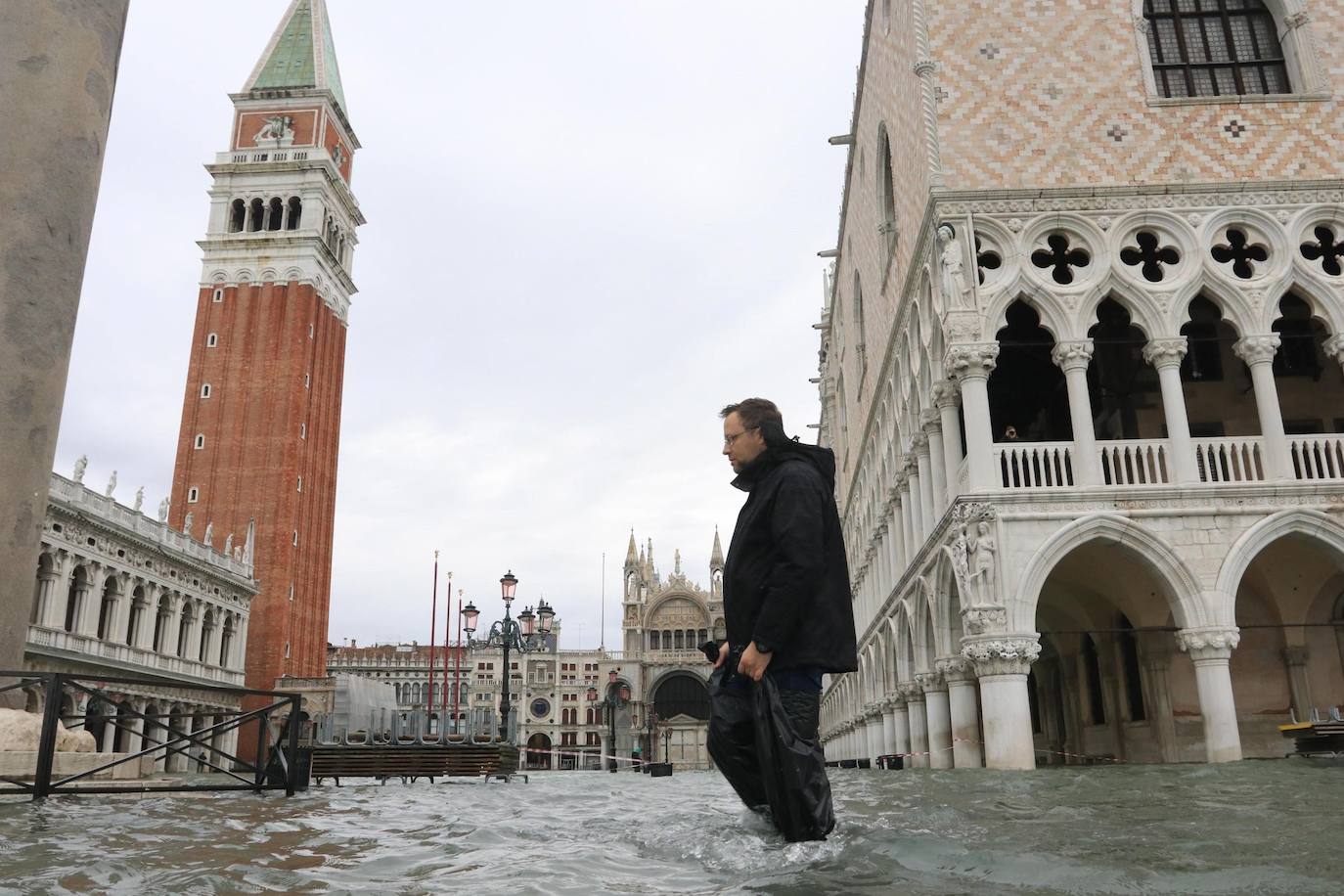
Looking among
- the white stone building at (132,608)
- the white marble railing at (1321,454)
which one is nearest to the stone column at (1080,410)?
the white marble railing at (1321,454)

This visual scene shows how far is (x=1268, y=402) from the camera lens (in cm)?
1427

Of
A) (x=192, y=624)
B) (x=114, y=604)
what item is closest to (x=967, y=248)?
(x=114, y=604)

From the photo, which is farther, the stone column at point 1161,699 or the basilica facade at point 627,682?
the basilica facade at point 627,682

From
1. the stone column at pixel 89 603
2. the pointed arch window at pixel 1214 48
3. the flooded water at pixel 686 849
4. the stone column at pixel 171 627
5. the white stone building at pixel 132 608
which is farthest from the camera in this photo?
the stone column at pixel 171 627

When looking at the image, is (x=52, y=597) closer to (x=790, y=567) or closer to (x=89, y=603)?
(x=89, y=603)

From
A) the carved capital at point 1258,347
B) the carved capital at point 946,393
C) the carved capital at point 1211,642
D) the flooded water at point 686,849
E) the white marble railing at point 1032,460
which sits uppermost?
the carved capital at point 1258,347

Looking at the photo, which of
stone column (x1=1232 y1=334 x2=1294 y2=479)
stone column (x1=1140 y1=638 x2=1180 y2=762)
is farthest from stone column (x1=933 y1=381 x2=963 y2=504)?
stone column (x1=1140 y1=638 x2=1180 y2=762)

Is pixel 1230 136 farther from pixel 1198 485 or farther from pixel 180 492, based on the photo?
pixel 180 492

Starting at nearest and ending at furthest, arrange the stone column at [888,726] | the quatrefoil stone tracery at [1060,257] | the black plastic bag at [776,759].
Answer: the black plastic bag at [776,759] → the quatrefoil stone tracery at [1060,257] → the stone column at [888,726]

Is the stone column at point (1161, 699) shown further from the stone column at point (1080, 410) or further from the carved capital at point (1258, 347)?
the carved capital at point (1258, 347)

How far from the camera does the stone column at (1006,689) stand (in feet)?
44.0

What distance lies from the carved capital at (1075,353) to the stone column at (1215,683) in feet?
12.1

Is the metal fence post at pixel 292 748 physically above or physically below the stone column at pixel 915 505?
below

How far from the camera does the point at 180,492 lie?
172 ft
